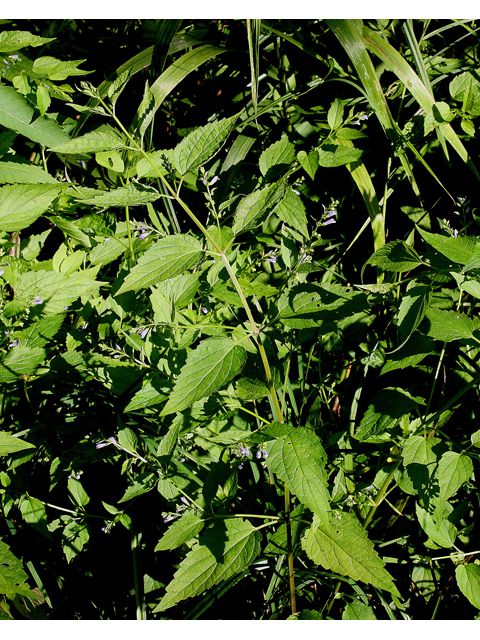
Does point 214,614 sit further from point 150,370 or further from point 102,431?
point 150,370

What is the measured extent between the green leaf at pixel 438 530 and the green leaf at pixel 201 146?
4.62 feet

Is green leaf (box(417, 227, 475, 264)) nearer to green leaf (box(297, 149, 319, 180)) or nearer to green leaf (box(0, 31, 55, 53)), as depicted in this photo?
green leaf (box(297, 149, 319, 180))

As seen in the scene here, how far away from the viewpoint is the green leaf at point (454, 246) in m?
1.23

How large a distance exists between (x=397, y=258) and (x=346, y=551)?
89cm

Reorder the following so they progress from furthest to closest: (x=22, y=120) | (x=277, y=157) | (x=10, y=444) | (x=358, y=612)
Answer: (x=277, y=157)
(x=22, y=120)
(x=358, y=612)
(x=10, y=444)

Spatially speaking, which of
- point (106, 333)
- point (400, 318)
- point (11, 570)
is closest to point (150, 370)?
point (106, 333)

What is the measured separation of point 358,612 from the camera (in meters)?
1.55

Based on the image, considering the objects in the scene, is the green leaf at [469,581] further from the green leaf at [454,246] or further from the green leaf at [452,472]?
the green leaf at [454,246]

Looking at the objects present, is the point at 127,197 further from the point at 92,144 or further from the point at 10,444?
the point at 10,444

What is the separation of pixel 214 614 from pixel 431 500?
1016mm

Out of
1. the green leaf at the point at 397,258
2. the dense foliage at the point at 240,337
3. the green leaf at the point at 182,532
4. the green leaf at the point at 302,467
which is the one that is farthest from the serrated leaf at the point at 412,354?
the green leaf at the point at 182,532

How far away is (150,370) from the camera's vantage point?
1650 millimetres

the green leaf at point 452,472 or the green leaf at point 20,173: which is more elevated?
the green leaf at point 20,173

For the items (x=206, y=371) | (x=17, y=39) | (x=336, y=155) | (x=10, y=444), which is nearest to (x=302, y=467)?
(x=206, y=371)
